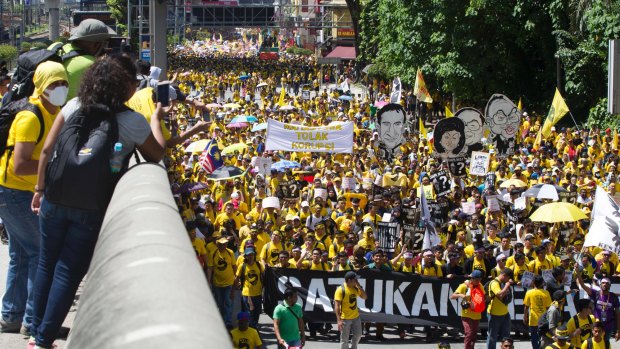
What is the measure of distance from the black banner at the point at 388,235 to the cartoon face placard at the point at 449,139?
4.36m

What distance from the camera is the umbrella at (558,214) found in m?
16.3

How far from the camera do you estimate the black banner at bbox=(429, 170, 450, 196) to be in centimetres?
1947

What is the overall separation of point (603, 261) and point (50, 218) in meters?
12.0

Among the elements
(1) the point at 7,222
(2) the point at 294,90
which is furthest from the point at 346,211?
(2) the point at 294,90

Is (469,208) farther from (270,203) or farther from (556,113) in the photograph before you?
(556,113)

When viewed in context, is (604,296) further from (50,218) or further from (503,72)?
(503,72)

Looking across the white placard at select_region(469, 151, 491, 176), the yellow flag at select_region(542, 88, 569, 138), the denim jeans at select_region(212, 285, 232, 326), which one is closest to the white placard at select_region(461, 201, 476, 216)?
the white placard at select_region(469, 151, 491, 176)

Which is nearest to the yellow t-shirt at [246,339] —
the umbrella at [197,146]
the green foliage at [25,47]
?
the green foliage at [25,47]

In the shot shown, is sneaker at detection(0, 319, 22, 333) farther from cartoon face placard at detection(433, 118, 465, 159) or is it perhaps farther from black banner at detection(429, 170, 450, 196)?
cartoon face placard at detection(433, 118, 465, 159)

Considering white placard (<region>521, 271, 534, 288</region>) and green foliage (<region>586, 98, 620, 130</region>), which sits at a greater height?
green foliage (<region>586, 98, 620, 130</region>)

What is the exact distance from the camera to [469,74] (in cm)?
3994

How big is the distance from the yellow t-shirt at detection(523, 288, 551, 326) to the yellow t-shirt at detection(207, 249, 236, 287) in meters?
3.81

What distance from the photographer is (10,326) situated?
A: 5.64 metres

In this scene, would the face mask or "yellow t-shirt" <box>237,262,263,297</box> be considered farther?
"yellow t-shirt" <box>237,262,263,297</box>
